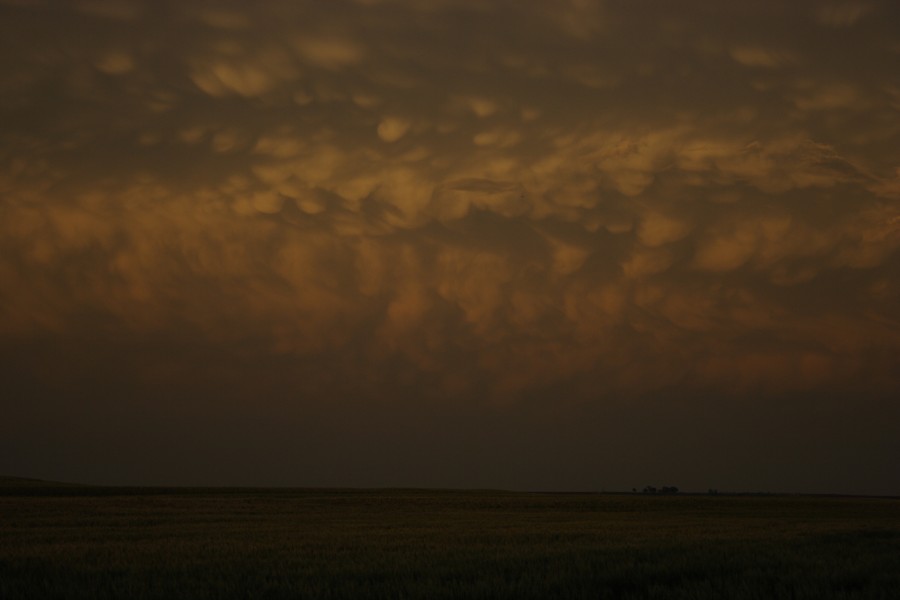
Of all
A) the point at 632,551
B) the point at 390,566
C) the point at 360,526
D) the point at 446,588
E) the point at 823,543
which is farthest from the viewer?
the point at 360,526

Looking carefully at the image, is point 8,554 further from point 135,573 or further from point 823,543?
point 823,543

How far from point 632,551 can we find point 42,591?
41.4 ft

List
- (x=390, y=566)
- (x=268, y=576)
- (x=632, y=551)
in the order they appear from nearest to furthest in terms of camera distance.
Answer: (x=268, y=576)
(x=390, y=566)
(x=632, y=551)

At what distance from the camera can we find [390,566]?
15633mm

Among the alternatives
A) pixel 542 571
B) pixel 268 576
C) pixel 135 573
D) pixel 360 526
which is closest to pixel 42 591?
pixel 135 573

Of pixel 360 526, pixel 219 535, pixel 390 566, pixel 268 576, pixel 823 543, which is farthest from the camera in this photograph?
pixel 360 526

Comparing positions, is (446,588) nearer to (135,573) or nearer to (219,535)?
(135,573)

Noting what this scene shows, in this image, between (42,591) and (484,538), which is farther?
(484,538)

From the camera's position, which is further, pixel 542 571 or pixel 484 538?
pixel 484 538

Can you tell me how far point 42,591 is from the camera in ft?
42.0

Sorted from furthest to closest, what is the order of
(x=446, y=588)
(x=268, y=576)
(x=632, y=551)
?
(x=632, y=551)
(x=268, y=576)
(x=446, y=588)

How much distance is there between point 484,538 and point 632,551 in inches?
242

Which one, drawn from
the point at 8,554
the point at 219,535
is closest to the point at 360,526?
the point at 219,535

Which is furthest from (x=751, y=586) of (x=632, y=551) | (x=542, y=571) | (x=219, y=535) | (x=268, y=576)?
(x=219, y=535)
